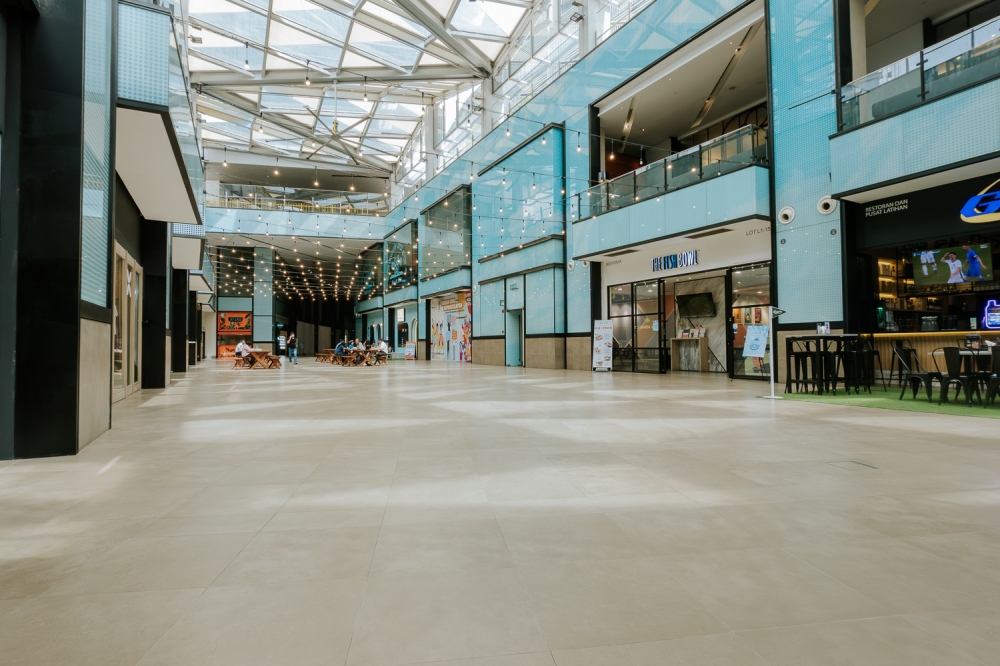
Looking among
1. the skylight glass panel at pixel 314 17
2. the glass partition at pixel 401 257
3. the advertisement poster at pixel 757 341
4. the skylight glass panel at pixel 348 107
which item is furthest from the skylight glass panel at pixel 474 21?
the advertisement poster at pixel 757 341

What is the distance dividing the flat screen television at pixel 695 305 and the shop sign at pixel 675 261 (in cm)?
268

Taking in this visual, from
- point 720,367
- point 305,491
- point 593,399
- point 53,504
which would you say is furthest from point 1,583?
point 720,367

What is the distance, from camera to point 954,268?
9430 millimetres

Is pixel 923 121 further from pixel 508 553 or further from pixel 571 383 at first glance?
pixel 508 553

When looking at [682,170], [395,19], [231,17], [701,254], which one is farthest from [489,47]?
[701,254]

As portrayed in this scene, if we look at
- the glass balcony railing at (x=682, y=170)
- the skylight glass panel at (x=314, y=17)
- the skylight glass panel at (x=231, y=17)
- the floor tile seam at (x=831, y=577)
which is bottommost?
the floor tile seam at (x=831, y=577)

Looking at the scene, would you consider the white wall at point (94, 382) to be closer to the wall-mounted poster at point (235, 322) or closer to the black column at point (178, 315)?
the black column at point (178, 315)

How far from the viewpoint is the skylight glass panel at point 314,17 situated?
19.7 meters

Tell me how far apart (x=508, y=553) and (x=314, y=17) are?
23.4m

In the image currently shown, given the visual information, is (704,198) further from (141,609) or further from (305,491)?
(141,609)

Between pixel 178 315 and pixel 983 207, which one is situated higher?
pixel 983 207

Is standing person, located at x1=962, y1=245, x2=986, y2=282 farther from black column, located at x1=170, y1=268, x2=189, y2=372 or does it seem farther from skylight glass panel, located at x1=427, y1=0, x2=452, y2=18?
black column, located at x1=170, y1=268, x2=189, y2=372

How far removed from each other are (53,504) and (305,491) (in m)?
1.36

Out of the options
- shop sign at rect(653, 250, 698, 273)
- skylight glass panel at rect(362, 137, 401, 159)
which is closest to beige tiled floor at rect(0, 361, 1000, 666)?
shop sign at rect(653, 250, 698, 273)
